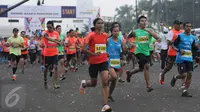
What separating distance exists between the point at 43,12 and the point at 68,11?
243 centimetres

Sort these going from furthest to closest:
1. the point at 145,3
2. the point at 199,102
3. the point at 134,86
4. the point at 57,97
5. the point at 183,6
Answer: the point at 145,3 < the point at 183,6 < the point at 134,86 < the point at 57,97 < the point at 199,102

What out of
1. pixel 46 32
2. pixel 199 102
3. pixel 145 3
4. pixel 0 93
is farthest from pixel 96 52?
pixel 145 3

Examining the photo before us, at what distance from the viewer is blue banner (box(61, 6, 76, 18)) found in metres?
36.9

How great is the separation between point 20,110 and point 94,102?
1.75 m

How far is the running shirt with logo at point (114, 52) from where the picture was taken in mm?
8547

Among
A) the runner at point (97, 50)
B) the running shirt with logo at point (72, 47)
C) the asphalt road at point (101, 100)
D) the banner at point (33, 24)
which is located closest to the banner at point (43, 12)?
the banner at point (33, 24)

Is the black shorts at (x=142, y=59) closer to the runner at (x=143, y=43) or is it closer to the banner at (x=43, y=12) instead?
the runner at (x=143, y=43)

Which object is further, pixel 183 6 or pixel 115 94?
pixel 183 6

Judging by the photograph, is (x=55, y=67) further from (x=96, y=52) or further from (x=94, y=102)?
(x=96, y=52)

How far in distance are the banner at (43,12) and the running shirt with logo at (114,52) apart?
92.5ft

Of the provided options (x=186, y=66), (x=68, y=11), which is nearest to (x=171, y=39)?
(x=186, y=66)

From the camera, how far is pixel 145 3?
84812 mm

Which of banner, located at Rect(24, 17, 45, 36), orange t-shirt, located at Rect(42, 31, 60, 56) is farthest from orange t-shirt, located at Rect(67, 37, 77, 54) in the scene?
banner, located at Rect(24, 17, 45, 36)

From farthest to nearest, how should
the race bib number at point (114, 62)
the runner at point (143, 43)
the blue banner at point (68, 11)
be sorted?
the blue banner at point (68, 11) < the runner at point (143, 43) < the race bib number at point (114, 62)
